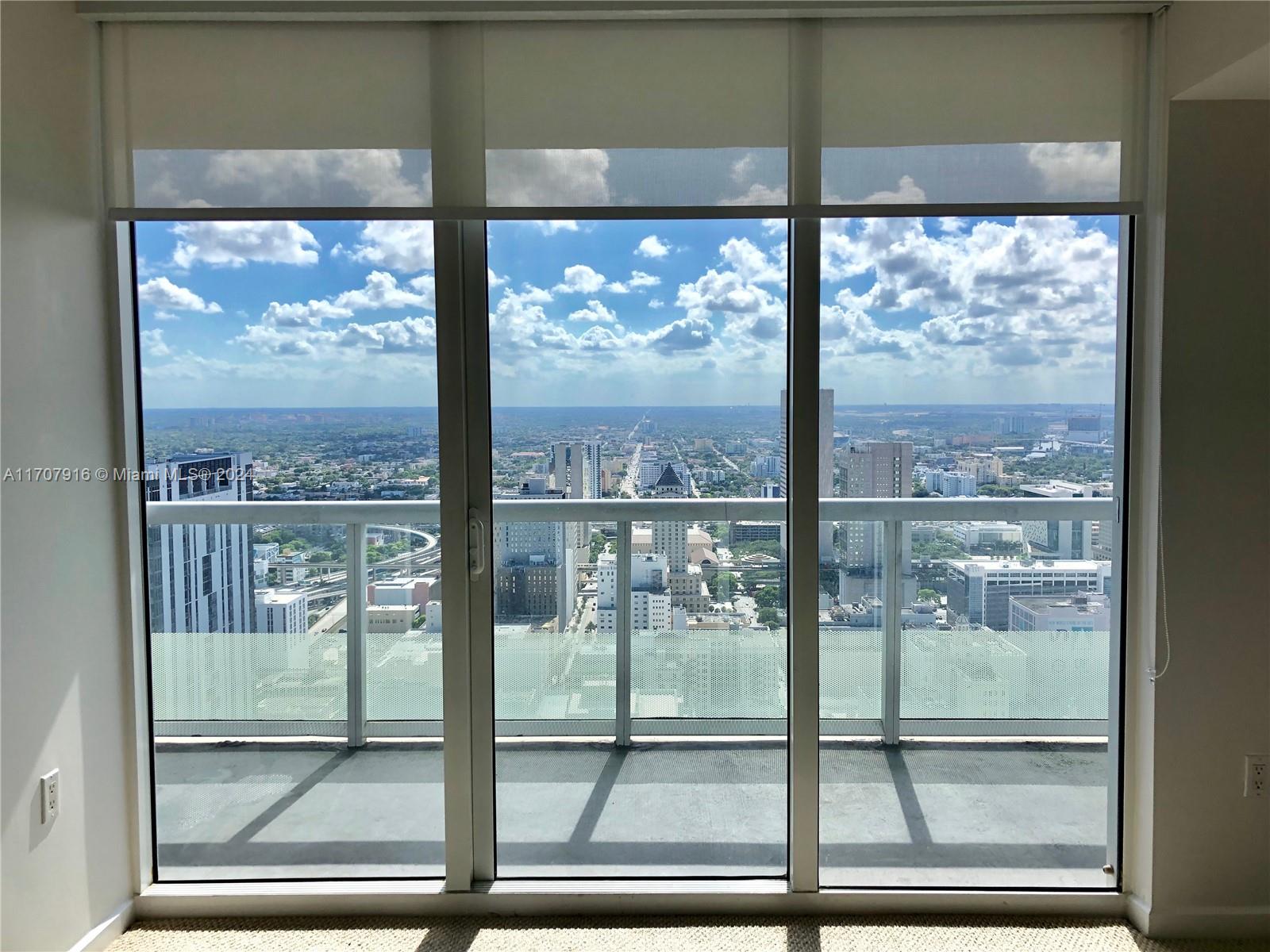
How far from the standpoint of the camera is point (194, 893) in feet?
7.02

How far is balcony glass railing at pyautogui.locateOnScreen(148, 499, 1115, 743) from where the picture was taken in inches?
84.2

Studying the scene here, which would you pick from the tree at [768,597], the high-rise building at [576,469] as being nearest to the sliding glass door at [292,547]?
the high-rise building at [576,469]

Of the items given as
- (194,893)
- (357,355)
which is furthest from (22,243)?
(194,893)

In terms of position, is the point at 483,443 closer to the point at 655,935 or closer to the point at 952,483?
the point at 952,483

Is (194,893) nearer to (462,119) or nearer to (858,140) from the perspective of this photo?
(462,119)

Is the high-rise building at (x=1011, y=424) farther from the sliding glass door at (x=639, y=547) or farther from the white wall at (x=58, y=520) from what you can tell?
the white wall at (x=58, y=520)

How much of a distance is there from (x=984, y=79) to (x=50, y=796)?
296cm

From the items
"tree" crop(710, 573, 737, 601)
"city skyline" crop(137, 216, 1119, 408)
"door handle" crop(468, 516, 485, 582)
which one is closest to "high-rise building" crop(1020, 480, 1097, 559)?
"city skyline" crop(137, 216, 1119, 408)

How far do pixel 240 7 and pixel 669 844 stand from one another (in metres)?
2.53

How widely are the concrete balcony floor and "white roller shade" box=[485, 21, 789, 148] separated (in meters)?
1.69

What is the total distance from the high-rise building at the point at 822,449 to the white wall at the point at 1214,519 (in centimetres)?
85

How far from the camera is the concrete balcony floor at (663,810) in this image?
2176 mm

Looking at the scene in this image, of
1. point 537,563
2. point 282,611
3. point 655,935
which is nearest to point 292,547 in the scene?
point 282,611

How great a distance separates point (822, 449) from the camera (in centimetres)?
210
